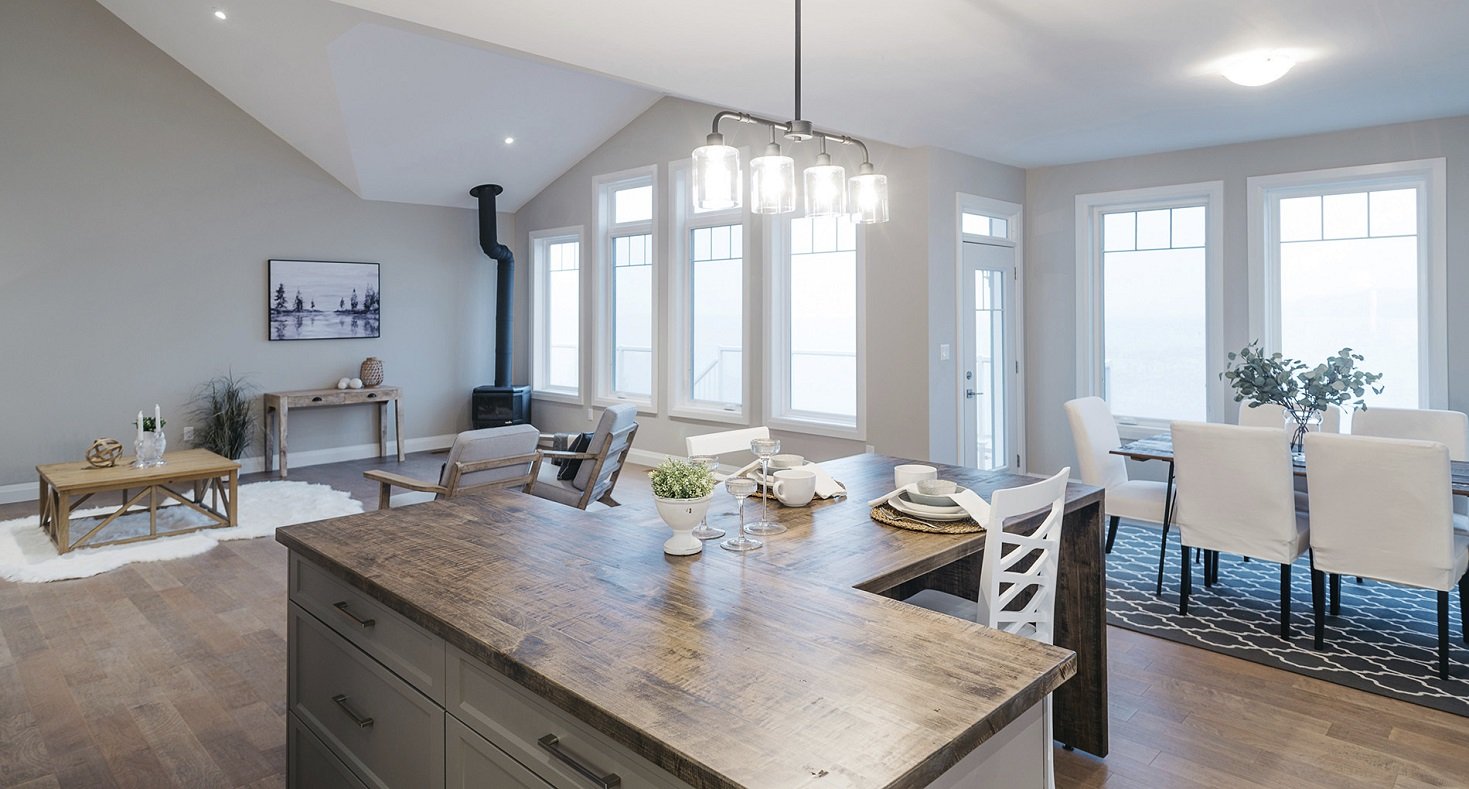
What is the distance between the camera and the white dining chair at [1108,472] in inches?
158

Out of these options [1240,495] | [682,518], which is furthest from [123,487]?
[1240,495]

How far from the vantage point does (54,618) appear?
3670 mm

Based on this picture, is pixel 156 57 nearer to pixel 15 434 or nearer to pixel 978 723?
pixel 15 434

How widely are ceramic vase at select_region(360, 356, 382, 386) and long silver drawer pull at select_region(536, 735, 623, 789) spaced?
7.19 m

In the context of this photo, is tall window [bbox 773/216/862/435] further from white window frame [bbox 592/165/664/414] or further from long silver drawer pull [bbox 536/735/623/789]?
long silver drawer pull [bbox 536/735/623/789]

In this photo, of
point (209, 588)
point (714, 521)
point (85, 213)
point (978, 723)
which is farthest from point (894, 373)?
point (85, 213)

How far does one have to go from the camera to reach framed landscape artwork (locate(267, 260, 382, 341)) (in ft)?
24.0

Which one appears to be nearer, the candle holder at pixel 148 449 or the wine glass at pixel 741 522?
the wine glass at pixel 741 522

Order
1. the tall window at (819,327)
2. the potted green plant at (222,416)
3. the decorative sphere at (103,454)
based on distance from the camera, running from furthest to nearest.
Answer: the potted green plant at (222,416) < the tall window at (819,327) < the decorative sphere at (103,454)

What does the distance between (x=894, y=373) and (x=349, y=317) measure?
208 inches

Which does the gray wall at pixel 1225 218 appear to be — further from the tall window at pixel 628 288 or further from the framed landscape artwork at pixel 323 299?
the framed landscape artwork at pixel 323 299

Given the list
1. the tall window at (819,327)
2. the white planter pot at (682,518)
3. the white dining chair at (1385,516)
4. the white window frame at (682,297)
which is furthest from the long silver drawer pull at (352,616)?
the white window frame at (682,297)

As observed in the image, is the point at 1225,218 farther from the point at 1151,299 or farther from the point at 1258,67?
the point at 1258,67

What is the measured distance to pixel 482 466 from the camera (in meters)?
3.86
